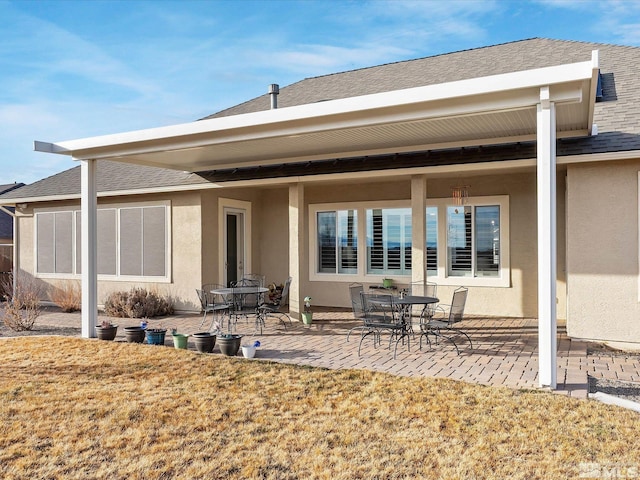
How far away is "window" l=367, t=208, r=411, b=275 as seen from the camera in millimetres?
13016

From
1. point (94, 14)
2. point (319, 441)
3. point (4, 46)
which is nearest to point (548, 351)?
point (319, 441)

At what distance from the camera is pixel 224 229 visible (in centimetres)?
1339

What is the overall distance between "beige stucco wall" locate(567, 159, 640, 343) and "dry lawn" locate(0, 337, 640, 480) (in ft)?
12.5

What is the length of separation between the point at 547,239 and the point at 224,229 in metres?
8.90

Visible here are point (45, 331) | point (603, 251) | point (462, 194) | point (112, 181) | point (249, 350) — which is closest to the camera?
point (249, 350)

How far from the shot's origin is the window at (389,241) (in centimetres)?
1302

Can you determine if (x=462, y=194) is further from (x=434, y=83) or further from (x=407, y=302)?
(x=407, y=302)

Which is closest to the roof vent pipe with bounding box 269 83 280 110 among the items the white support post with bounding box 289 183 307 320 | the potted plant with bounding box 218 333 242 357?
the white support post with bounding box 289 183 307 320

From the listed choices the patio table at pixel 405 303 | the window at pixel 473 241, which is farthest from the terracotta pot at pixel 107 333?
the window at pixel 473 241

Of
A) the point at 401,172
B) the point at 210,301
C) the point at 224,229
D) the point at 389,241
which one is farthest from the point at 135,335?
the point at 389,241

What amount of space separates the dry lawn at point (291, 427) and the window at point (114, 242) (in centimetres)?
654

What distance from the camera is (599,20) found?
16.2m

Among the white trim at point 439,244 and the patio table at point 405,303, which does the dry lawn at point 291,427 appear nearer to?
the patio table at point 405,303

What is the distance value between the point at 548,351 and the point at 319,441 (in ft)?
9.79
